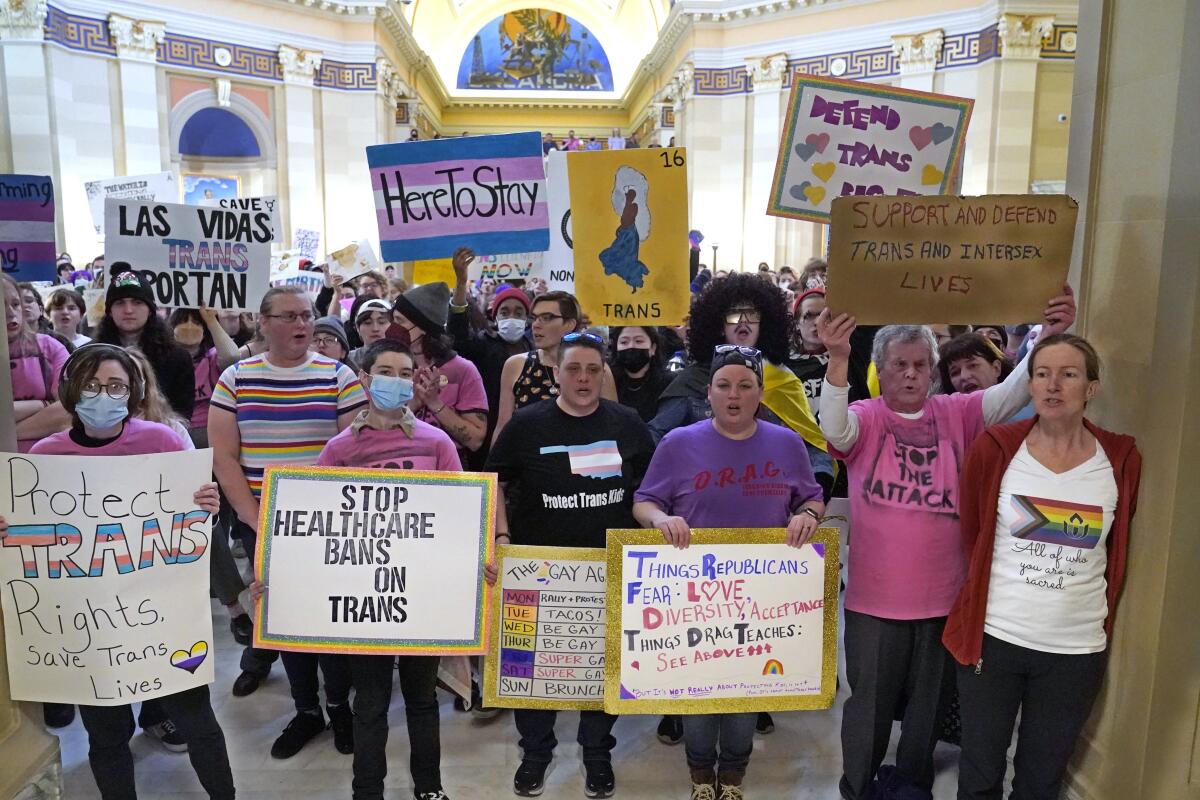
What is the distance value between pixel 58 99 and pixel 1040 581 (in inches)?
684

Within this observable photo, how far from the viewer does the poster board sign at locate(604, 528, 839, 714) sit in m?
3.19

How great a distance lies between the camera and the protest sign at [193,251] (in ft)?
15.3

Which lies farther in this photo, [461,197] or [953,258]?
[461,197]

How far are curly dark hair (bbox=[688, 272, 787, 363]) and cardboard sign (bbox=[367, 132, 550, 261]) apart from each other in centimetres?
120

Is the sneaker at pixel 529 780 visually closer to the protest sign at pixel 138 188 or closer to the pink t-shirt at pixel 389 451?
the pink t-shirt at pixel 389 451

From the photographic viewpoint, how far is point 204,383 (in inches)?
203

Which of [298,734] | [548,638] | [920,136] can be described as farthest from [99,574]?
[920,136]

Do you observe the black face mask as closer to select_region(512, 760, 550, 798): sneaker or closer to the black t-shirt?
the black t-shirt

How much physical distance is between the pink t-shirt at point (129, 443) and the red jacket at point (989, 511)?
9.11 feet

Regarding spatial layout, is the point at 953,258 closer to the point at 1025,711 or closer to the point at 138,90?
the point at 1025,711

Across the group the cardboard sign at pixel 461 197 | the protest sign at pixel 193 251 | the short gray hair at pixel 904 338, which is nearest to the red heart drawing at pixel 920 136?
the short gray hair at pixel 904 338

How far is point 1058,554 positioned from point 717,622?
1.18 m

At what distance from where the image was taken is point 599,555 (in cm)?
338

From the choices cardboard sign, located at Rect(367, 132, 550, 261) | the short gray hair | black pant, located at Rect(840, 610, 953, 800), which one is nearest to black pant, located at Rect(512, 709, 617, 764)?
black pant, located at Rect(840, 610, 953, 800)
